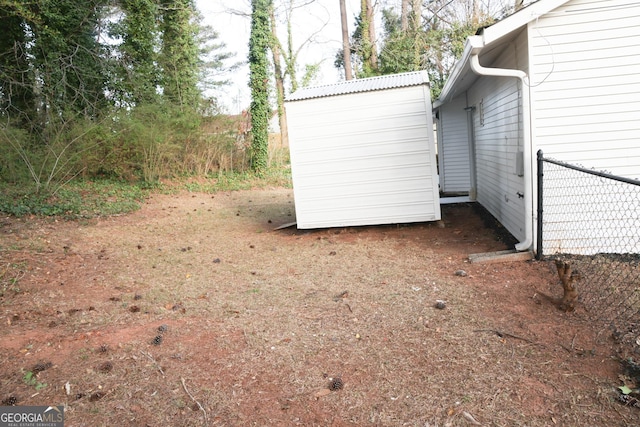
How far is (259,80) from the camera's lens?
1600 centimetres

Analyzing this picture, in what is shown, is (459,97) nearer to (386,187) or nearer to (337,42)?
(386,187)

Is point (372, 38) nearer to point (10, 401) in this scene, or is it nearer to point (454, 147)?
point (454, 147)

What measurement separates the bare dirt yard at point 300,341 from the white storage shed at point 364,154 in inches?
54.5

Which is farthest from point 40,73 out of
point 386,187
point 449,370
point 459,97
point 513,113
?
point 449,370

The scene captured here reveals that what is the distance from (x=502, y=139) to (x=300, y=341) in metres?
5.03

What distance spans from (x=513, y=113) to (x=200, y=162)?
1110cm

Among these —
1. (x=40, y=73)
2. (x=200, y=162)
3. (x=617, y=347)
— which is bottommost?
(x=617, y=347)

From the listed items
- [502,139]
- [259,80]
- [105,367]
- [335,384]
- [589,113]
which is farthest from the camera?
[259,80]

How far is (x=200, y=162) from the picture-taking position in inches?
576

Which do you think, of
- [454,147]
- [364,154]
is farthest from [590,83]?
[454,147]

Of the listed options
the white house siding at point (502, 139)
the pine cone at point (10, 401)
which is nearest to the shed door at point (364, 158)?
the white house siding at point (502, 139)

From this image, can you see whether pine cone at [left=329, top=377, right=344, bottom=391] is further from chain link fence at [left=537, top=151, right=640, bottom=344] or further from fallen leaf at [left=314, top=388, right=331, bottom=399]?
chain link fence at [left=537, top=151, right=640, bottom=344]

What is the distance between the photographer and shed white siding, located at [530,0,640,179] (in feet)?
15.9

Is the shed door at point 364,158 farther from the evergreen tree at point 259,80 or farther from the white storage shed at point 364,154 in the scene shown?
the evergreen tree at point 259,80
